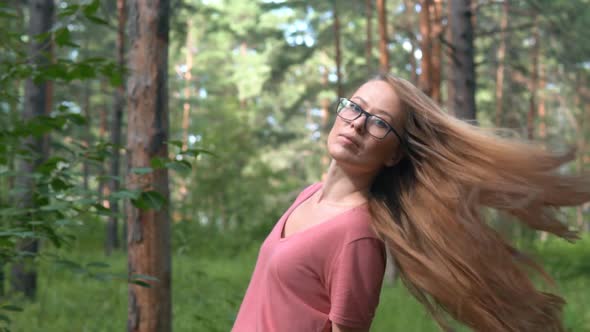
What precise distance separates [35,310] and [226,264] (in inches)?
214

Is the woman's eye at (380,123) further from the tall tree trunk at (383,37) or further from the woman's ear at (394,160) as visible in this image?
the tall tree trunk at (383,37)

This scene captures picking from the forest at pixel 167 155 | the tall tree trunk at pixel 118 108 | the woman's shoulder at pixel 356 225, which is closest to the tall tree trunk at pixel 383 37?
the forest at pixel 167 155

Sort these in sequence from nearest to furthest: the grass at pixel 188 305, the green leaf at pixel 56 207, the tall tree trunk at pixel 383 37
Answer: the green leaf at pixel 56 207 → the grass at pixel 188 305 → the tall tree trunk at pixel 383 37

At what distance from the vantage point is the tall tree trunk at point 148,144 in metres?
3.80

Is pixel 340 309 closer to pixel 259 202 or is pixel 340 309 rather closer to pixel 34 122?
pixel 34 122

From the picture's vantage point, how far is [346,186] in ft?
8.04

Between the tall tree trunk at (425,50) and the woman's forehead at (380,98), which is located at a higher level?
the tall tree trunk at (425,50)

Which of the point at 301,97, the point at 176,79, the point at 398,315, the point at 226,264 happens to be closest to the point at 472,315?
the point at 398,315

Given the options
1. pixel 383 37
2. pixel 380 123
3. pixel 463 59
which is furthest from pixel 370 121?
pixel 383 37

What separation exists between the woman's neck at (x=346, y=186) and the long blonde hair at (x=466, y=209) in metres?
0.05

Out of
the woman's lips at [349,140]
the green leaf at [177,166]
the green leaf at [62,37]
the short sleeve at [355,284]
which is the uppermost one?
the green leaf at [62,37]

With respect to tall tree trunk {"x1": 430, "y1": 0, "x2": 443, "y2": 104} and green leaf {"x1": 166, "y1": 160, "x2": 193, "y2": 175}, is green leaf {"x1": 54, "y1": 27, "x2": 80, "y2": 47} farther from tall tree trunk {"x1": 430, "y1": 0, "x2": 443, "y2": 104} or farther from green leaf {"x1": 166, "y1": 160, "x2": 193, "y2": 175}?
tall tree trunk {"x1": 430, "y1": 0, "x2": 443, "y2": 104}

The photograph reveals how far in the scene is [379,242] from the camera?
7.37 ft

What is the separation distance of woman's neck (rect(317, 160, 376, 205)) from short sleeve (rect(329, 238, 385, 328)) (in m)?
0.26
